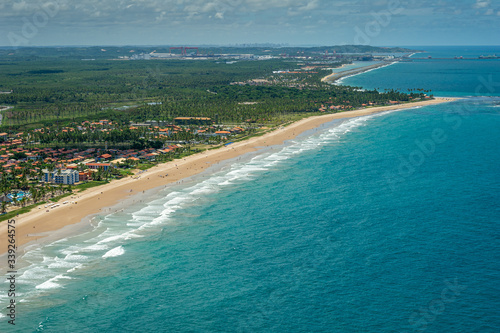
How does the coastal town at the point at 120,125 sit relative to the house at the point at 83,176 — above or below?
above

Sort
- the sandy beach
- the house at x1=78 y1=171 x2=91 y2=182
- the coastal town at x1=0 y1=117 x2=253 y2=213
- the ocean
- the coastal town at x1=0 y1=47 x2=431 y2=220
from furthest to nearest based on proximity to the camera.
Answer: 1. the house at x1=78 y1=171 x2=91 y2=182
2. the coastal town at x1=0 y1=47 x2=431 y2=220
3. the coastal town at x1=0 y1=117 x2=253 y2=213
4. the sandy beach
5. the ocean

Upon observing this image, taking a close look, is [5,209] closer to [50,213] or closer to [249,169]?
[50,213]

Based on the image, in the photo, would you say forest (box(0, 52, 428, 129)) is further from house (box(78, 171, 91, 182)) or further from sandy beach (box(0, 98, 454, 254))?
house (box(78, 171, 91, 182))

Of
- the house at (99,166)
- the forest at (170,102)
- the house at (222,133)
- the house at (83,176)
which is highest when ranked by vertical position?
the forest at (170,102)

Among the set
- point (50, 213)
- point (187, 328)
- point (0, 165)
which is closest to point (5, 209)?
point (50, 213)

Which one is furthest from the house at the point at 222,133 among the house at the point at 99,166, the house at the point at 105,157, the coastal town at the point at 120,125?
the house at the point at 99,166

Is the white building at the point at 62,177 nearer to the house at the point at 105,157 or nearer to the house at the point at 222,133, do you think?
the house at the point at 105,157

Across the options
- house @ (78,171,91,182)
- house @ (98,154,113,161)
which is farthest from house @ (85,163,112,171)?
house @ (98,154,113,161)
